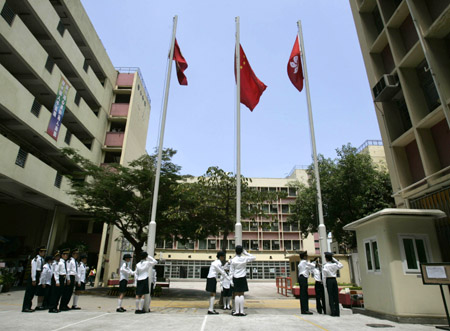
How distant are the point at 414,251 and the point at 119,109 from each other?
101 ft

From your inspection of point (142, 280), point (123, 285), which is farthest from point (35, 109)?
point (142, 280)

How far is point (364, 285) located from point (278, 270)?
43982mm

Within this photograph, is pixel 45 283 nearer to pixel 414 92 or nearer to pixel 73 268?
pixel 73 268

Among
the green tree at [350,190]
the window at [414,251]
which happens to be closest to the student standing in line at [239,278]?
the window at [414,251]

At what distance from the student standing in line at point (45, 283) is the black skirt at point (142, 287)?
2.99 metres

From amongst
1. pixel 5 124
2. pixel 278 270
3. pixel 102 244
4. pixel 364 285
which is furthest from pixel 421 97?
pixel 278 270

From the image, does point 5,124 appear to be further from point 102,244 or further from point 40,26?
point 102,244

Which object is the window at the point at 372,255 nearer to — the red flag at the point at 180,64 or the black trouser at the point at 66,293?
the red flag at the point at 180,64

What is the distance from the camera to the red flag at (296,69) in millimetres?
12500

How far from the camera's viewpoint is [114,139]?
31.8 metres

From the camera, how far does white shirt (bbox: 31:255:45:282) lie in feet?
30.1

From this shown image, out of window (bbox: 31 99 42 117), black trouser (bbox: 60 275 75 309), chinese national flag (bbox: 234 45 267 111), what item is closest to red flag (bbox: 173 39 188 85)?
chinese national flag (bbox: 234 45 267 111)

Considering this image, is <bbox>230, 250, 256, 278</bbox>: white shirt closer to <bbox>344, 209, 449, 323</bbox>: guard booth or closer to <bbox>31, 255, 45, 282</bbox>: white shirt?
<bbox>344, 209, 449, 323</bbox>: guard booth

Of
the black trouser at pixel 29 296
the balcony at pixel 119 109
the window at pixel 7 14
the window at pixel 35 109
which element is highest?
the balcony at pixel 119 109
